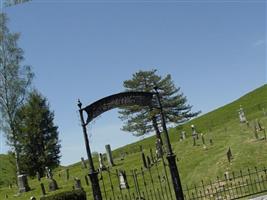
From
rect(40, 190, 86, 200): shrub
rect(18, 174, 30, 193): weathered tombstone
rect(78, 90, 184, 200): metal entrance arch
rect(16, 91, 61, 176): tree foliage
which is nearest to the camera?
rect(78, 90, 184, 200): metal entrance arch

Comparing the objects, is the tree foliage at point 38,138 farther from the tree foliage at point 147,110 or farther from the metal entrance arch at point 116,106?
the metal entrance arch at point 116,106

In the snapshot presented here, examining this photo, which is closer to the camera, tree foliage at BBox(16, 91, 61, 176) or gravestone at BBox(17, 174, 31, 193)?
gravestone at BBox(17, 174, 31, 193)

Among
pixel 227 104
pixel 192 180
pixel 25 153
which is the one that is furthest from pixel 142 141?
pixel 192 180

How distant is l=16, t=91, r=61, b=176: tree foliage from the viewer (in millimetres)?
50991

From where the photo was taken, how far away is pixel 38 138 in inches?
2063

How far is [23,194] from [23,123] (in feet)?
66.4

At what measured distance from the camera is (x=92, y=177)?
1380 cm

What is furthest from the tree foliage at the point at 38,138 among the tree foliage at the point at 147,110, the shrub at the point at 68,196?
the shrub at the point at 68,196

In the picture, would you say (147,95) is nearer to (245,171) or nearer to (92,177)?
(92,177)

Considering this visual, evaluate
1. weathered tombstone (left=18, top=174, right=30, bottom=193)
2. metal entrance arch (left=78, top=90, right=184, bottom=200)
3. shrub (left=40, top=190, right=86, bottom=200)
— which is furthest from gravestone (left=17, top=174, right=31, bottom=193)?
metal entrance arch (left=78, top=90, right=184, bottom=200)

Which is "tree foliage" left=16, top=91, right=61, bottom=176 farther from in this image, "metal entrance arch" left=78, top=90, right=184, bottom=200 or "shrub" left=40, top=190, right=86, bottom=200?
"metal entrance arch" left=78, top=90, right=184, bottom=200

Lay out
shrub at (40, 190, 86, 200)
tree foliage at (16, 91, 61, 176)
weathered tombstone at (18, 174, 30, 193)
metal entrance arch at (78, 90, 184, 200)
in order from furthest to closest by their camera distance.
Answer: tree foliage at (16, 91, 61, 176) < weathered tombstone at (18, 174, 30, 193) < shrub at (40, 190, 86, 200) < metal entrance arch at (78, 90, 184, 200)

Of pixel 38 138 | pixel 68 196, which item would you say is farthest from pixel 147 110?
pixel 68 196

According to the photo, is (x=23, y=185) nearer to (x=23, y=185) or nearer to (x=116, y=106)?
(x=23, y=185)
